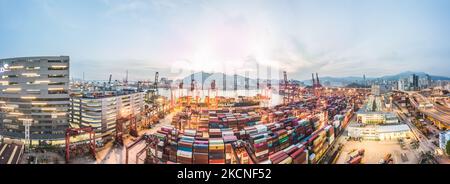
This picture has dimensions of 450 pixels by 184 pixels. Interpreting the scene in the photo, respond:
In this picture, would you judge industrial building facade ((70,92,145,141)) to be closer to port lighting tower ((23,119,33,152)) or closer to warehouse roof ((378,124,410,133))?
port lighting tower ((23,119,33,152))

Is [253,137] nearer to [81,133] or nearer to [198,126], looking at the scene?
[198,126]

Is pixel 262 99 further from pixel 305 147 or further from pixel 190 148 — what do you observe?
pixel 190 148

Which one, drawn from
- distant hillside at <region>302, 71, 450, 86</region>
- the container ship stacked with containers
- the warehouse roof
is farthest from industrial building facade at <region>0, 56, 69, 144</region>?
the warehouse roof

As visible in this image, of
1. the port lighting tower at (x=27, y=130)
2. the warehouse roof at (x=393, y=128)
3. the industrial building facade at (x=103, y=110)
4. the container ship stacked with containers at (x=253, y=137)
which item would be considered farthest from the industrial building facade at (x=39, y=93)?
the warehouse roof at (x=393, y=128)

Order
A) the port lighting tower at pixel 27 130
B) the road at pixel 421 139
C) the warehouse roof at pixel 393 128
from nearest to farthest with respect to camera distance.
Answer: the port lighting tower at pixel 27 130
the road at pixel 421 139
the warehouse roof at pixel 393 128

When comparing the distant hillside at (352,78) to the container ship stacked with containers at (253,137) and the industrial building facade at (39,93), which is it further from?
the industrial building facade at (39,93)

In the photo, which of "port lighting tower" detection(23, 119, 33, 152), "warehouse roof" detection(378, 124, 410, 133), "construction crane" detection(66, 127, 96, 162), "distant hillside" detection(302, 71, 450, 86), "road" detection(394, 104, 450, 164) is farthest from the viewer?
"distant hillside" detection(302, 71, 450, 86)
